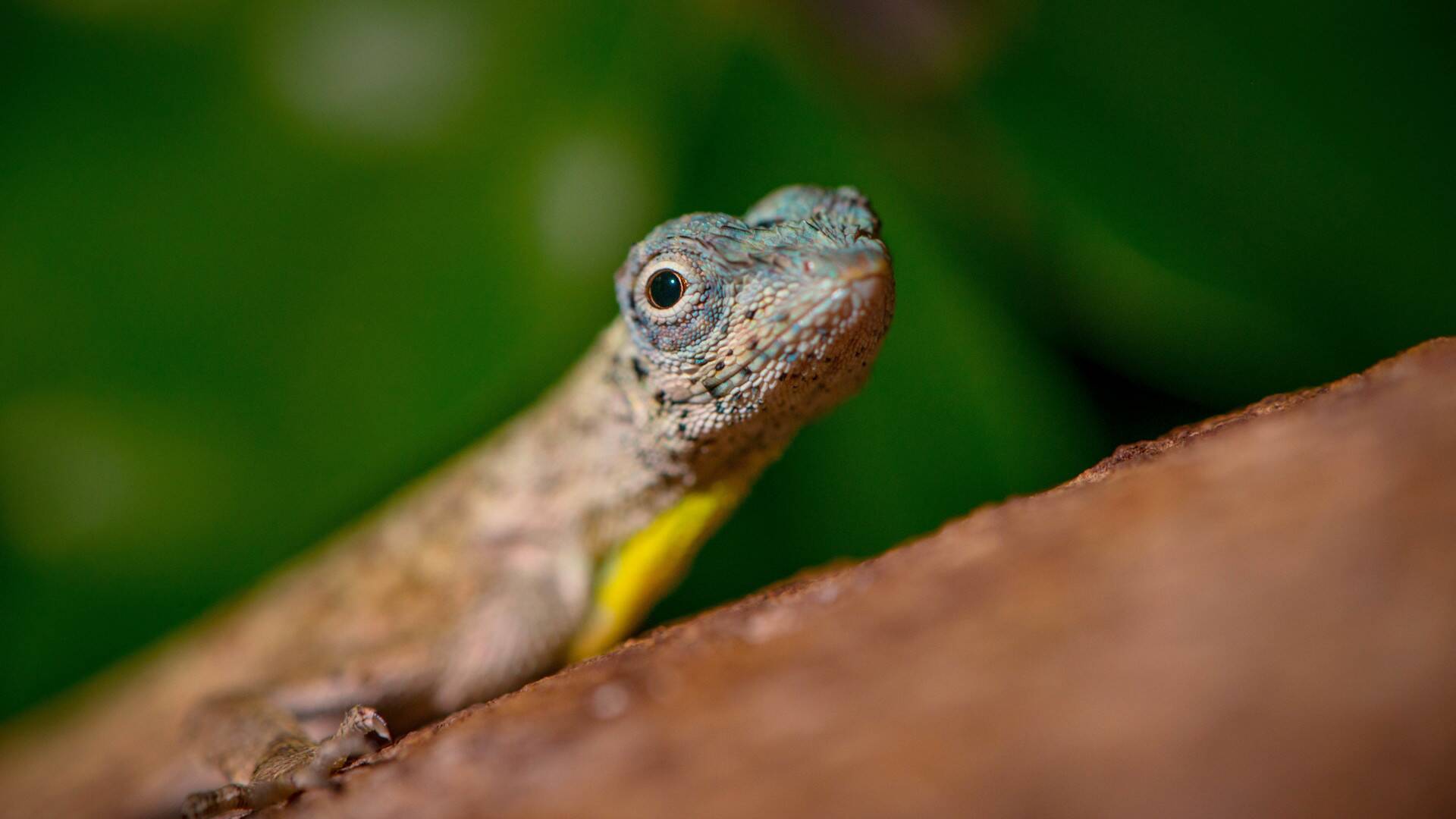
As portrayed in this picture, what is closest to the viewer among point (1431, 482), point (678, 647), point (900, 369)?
point (1431, 482)

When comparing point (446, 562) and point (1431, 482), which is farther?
point (446, 562)

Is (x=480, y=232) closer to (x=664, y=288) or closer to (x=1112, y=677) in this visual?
(x=664, y=288)

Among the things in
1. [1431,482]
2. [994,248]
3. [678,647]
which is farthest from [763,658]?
[994,248]

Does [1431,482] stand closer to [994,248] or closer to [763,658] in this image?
[763,658]

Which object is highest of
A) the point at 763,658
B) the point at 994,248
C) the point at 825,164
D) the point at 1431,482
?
the point at 825,164

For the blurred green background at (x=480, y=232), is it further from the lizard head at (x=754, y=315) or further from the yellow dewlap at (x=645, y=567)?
the lizard head at (x=754, y=315)

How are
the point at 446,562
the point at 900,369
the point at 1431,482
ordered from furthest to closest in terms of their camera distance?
the point at 900,369
the point at 446,562
the point at 1431,482

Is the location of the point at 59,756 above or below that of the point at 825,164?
below
